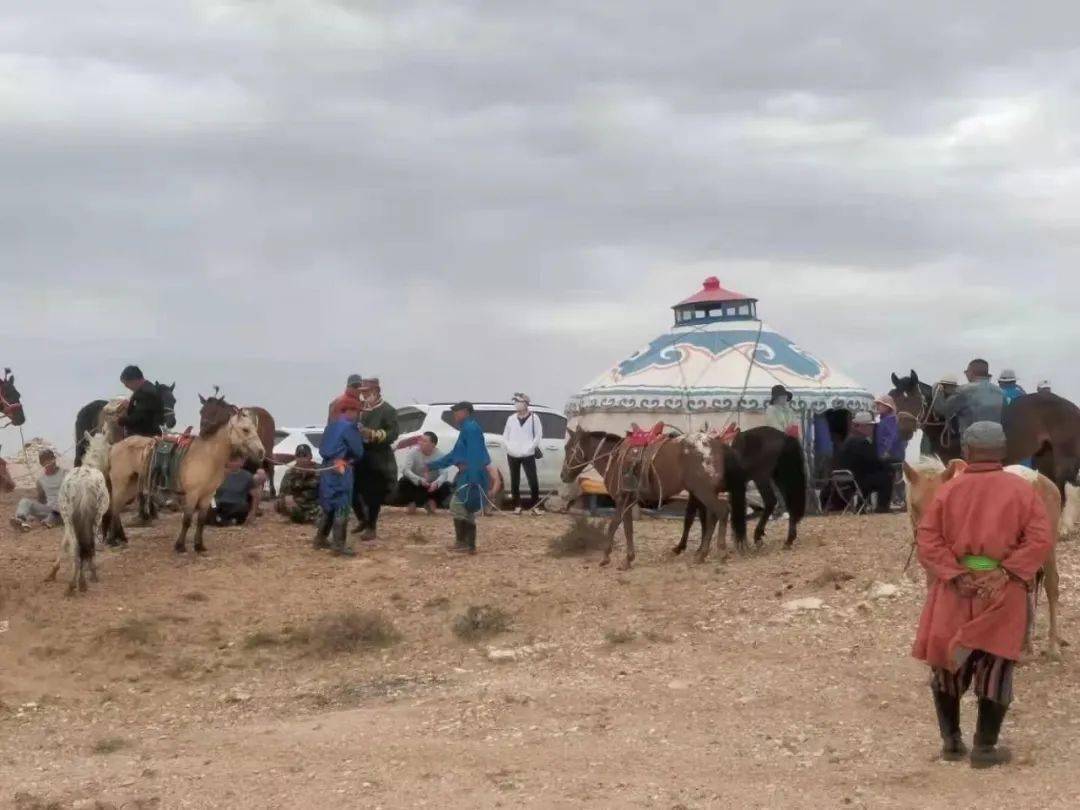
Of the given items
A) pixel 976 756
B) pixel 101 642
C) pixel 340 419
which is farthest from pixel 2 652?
pixel 976 756

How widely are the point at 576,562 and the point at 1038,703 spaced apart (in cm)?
589

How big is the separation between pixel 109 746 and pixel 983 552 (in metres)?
4.59

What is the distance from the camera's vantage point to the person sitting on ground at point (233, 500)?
15.6 meters

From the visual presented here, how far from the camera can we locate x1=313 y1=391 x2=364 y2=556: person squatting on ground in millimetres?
13508


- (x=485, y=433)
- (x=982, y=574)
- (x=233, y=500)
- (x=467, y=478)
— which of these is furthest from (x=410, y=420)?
(x=982, y=574)

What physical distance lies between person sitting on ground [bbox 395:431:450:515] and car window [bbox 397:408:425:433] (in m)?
1.45

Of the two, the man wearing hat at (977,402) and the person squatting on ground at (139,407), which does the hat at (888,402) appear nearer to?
the man wearing hat at (977,402)

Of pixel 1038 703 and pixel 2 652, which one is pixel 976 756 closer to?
pixel 1038 703

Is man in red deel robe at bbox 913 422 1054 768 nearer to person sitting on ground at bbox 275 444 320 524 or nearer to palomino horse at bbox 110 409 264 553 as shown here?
palomino horse at bbox 110 409 264 553

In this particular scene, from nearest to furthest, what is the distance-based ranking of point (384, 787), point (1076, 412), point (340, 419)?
point (384, 787) < point (1076, 412) < point (340, 419)

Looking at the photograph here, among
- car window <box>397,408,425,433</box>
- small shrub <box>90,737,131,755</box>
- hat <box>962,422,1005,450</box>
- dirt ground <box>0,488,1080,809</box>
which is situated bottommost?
Result: small shrub <box>90,737,131,755</box>

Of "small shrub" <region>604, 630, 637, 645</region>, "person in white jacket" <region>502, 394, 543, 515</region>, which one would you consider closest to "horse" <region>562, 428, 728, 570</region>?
"small shrub" <region>604, 630, 637, 645</region>

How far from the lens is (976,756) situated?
6902 millimetres

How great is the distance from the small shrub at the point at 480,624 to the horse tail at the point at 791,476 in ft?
11.8
